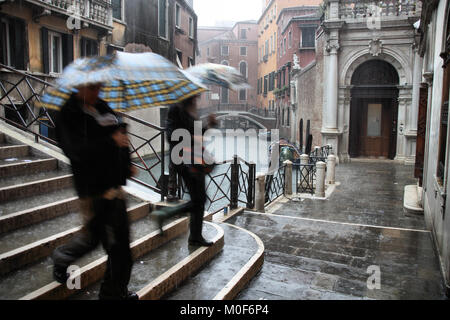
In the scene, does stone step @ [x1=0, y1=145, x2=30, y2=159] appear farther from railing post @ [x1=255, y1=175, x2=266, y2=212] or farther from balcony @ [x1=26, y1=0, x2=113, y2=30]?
balcony @ [x1=26, y1=0, x2=113, y2=30]

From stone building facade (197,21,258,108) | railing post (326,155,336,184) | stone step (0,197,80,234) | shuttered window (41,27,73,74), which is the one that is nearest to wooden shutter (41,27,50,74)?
shuttered window (41,27,73,74)

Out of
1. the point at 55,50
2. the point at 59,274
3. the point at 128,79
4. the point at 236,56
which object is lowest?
the point at 59,274

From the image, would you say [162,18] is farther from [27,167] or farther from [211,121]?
[211,121]

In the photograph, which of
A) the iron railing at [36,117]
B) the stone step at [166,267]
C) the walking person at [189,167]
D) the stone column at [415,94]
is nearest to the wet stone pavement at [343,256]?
the stone step at [166,267]

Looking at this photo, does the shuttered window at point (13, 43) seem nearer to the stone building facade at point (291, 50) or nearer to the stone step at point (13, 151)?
the stone step at point (13, 151)

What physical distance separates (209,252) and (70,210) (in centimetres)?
158

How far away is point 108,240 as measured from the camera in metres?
2.55

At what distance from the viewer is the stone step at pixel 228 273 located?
323cm

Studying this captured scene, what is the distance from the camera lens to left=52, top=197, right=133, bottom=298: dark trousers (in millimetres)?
2508

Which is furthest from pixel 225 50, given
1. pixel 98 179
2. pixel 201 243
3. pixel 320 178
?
pixel 98 179

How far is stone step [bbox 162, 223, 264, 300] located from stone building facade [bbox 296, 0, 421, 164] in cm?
1272

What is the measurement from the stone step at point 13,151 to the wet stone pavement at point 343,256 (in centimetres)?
344

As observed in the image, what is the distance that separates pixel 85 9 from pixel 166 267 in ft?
39.1
